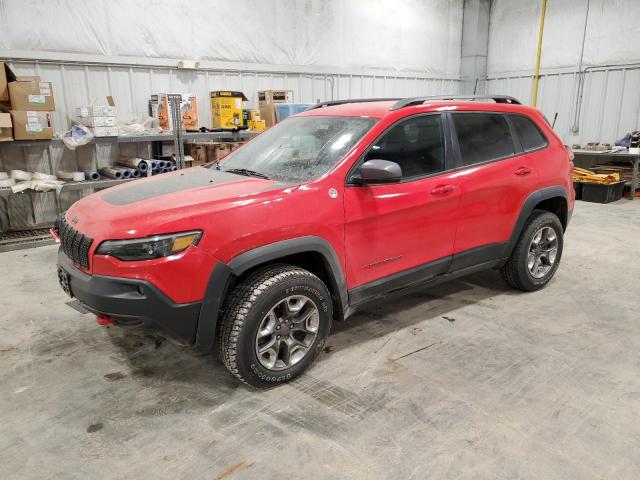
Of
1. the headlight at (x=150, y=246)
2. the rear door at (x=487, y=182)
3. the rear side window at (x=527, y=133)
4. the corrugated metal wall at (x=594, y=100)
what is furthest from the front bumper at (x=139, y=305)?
the corrugated metal wall at (x=594, y=100)

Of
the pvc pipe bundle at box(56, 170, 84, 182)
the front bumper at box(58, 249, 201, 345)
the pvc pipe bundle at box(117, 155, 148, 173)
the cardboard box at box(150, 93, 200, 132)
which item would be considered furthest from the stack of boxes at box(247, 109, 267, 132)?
the front bumper at box(58, 249, 201, 345)

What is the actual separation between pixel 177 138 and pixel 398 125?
438cm

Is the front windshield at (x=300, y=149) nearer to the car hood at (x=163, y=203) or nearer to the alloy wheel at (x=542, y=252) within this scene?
the car hood at (x=163, y=203)

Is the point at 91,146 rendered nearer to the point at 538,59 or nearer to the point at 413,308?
the point at 413,308

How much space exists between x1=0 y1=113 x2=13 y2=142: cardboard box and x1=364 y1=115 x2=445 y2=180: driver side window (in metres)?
4.67

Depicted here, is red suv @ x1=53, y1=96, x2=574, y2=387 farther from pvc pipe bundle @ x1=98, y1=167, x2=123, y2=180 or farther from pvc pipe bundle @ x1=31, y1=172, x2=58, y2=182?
pvc pipe bundle @ x1=31, y1=172, x2=58, y2=182

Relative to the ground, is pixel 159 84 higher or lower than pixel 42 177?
higher

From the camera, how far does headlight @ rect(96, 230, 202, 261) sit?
7.65 feet

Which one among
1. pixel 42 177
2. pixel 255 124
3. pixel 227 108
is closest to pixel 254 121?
pixel 255 124

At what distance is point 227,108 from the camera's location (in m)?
7.50

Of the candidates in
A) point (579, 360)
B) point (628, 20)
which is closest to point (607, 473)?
point (579, 360)

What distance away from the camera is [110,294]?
7.70 ft

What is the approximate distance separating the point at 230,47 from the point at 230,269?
6679 millimetres

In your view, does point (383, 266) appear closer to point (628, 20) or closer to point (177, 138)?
point (177, 138)
